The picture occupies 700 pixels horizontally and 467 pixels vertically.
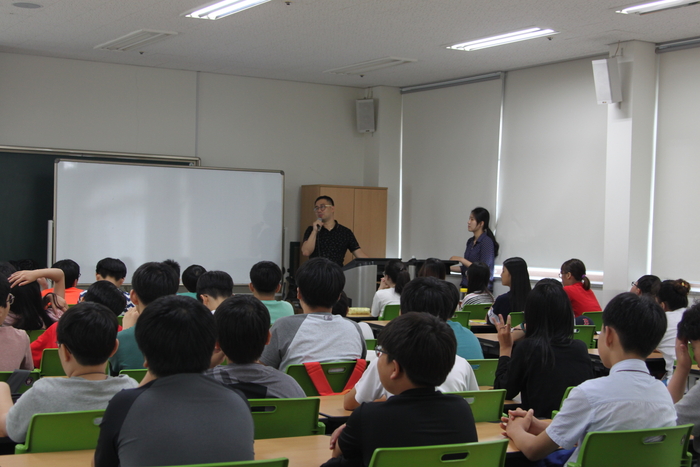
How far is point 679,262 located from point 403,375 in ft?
18.8

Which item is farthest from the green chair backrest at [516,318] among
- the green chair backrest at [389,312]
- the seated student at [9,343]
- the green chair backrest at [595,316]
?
the seated student at [9,343]

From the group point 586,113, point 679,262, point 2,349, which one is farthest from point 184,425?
point 586,113

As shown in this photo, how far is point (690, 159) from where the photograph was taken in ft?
22.4

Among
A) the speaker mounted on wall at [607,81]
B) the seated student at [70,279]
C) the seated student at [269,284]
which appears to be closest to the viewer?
the seated student at [269,284]

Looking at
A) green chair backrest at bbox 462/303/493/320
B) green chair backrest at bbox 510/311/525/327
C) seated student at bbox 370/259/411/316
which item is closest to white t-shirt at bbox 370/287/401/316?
seated student at bbox 370/259/411/316

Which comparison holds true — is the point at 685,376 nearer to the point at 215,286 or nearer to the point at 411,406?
the point at 411,406

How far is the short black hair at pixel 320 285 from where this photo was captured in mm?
3426

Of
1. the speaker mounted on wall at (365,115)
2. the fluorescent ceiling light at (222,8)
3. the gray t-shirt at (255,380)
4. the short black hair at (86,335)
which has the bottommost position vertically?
the gray t-shirt at (255,380)

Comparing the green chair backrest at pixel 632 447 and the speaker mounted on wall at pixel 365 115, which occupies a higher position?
the speaker mounted on wall at pixel 365 115

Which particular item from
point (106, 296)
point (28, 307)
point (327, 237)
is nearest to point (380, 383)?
point (106, 296)

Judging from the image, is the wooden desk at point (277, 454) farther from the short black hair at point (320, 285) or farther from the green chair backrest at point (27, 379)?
the short black hair at point (320, 285)

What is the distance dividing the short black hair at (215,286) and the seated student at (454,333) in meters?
1.18

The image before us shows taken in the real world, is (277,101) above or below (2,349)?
above

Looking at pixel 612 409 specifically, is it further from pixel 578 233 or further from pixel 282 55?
pixel 282 55
